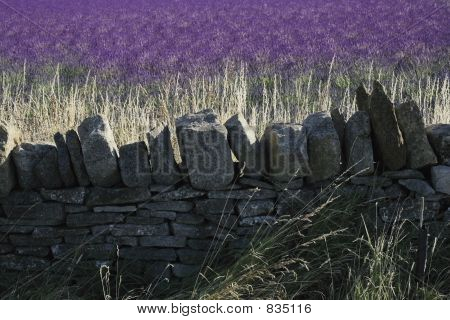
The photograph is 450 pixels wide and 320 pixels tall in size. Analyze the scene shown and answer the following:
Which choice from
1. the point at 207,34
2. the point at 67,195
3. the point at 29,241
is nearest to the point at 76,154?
the point at 67,195

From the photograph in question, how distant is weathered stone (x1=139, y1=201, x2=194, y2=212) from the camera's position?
3.37 metres

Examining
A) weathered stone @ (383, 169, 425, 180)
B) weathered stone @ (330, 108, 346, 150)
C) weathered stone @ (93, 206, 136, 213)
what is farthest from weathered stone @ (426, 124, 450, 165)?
weathered stone @ (93, 206, 136, 213)

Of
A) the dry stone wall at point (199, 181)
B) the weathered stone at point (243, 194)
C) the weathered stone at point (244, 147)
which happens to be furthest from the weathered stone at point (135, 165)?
the weathered stone at point (244, 147)

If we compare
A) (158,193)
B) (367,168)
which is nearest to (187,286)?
(158,193)

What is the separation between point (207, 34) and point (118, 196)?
198 inches

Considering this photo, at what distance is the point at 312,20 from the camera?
8.29 m

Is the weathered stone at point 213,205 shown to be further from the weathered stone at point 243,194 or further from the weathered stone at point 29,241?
the weathered stone at point 29,241

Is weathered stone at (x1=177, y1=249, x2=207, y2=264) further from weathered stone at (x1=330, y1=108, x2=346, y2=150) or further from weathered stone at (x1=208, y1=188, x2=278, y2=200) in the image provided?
weathered stone at (x1=330, y1=108, x2=346, y2=150)

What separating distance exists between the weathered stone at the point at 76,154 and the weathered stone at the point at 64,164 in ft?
0.09

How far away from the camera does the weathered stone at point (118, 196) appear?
11.0ft

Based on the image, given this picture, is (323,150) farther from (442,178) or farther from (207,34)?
(207,34)
